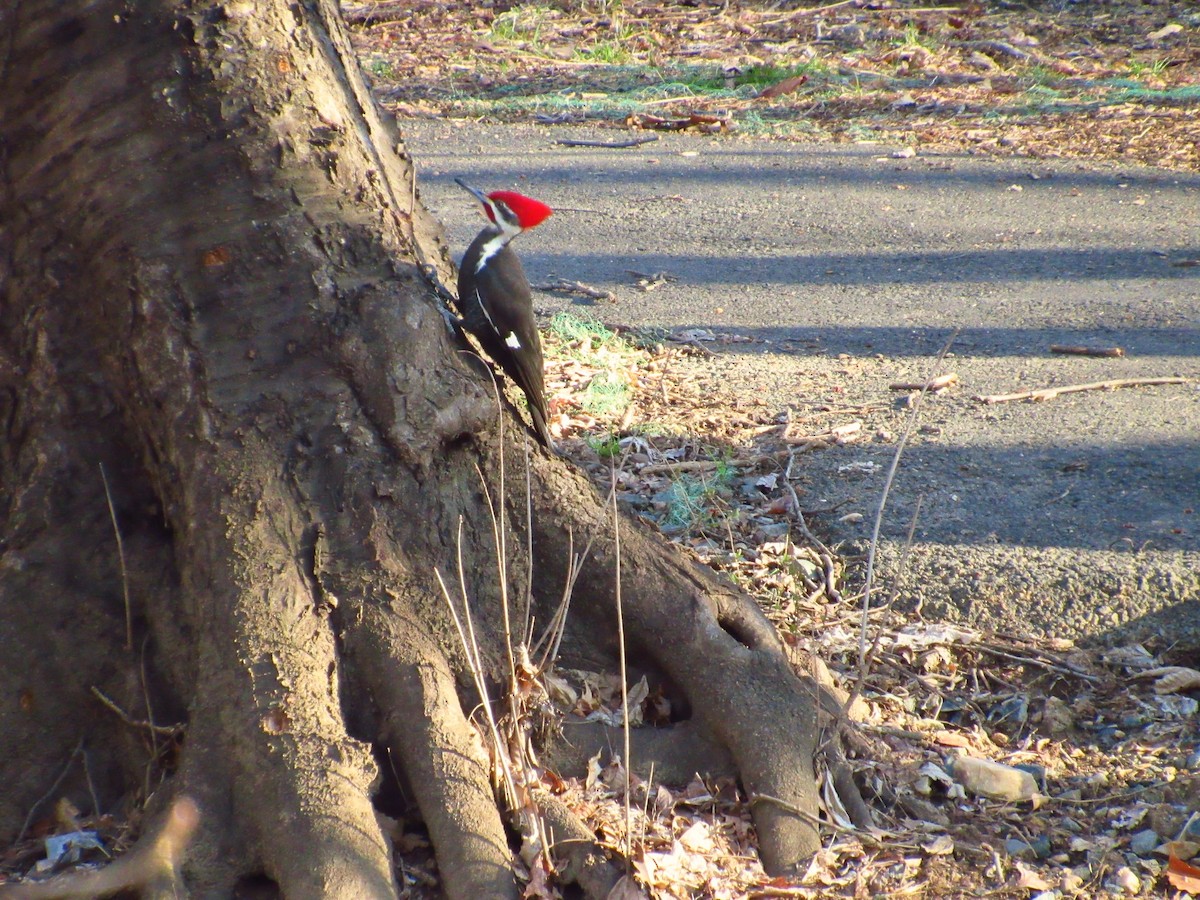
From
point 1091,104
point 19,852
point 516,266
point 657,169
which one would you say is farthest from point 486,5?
point 19,852

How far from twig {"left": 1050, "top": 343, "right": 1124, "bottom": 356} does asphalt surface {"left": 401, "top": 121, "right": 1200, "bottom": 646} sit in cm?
8

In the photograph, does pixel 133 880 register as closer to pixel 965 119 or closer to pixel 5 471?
pixel 5 471

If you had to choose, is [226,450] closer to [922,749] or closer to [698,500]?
[922,749]

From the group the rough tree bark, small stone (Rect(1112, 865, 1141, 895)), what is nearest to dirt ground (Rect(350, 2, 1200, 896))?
small stone (Rect(1112, 865, 1141, 895))

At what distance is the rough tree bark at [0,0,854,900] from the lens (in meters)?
2.55

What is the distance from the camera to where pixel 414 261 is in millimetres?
2898

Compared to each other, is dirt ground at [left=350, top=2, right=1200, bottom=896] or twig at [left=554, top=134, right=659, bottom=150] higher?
twig at [left=554, top=134, right=659, bottom=150]

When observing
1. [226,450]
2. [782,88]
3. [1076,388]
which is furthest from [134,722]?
[782,88]

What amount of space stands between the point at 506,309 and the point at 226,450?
147cm

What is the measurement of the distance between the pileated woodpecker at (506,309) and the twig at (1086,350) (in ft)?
10.3

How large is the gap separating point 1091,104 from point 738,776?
939cm

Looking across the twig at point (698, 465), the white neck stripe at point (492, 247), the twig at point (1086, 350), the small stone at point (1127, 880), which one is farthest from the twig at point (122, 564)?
the twig at point (1086, 350)

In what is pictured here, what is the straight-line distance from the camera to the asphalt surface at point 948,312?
407 cm

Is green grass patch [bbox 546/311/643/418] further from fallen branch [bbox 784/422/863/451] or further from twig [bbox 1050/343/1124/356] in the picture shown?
twig [bbox 1050/343/1124/356]
